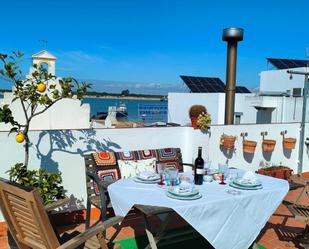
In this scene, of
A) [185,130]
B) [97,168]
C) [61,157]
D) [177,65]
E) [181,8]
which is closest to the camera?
[97,168]

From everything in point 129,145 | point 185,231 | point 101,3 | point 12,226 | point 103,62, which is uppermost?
point 101,3

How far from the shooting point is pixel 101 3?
46.1 feet

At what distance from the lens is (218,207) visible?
2424 mm

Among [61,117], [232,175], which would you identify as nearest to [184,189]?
[232,175]

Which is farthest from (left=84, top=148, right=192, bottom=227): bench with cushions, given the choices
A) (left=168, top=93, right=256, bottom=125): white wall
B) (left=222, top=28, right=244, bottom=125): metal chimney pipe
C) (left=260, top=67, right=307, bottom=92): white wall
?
(left=260, top=67, right=307, bottom=92): white wall

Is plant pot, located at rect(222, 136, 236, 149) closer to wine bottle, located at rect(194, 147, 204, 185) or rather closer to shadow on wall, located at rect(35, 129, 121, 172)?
shadow on wall, located at rect(35, 129, 121, 172)

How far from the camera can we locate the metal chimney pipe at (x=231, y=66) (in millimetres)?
5770

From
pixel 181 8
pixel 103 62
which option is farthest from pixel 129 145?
pixel 103 62

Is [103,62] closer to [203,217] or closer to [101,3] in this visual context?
[101,3]

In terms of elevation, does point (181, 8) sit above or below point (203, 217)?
above

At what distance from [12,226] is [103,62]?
1870 cm

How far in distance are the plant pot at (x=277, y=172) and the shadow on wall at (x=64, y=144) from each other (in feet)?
9.50

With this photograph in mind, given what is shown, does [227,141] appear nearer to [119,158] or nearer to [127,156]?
[127,156]

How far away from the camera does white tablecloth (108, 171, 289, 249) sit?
235 cm
